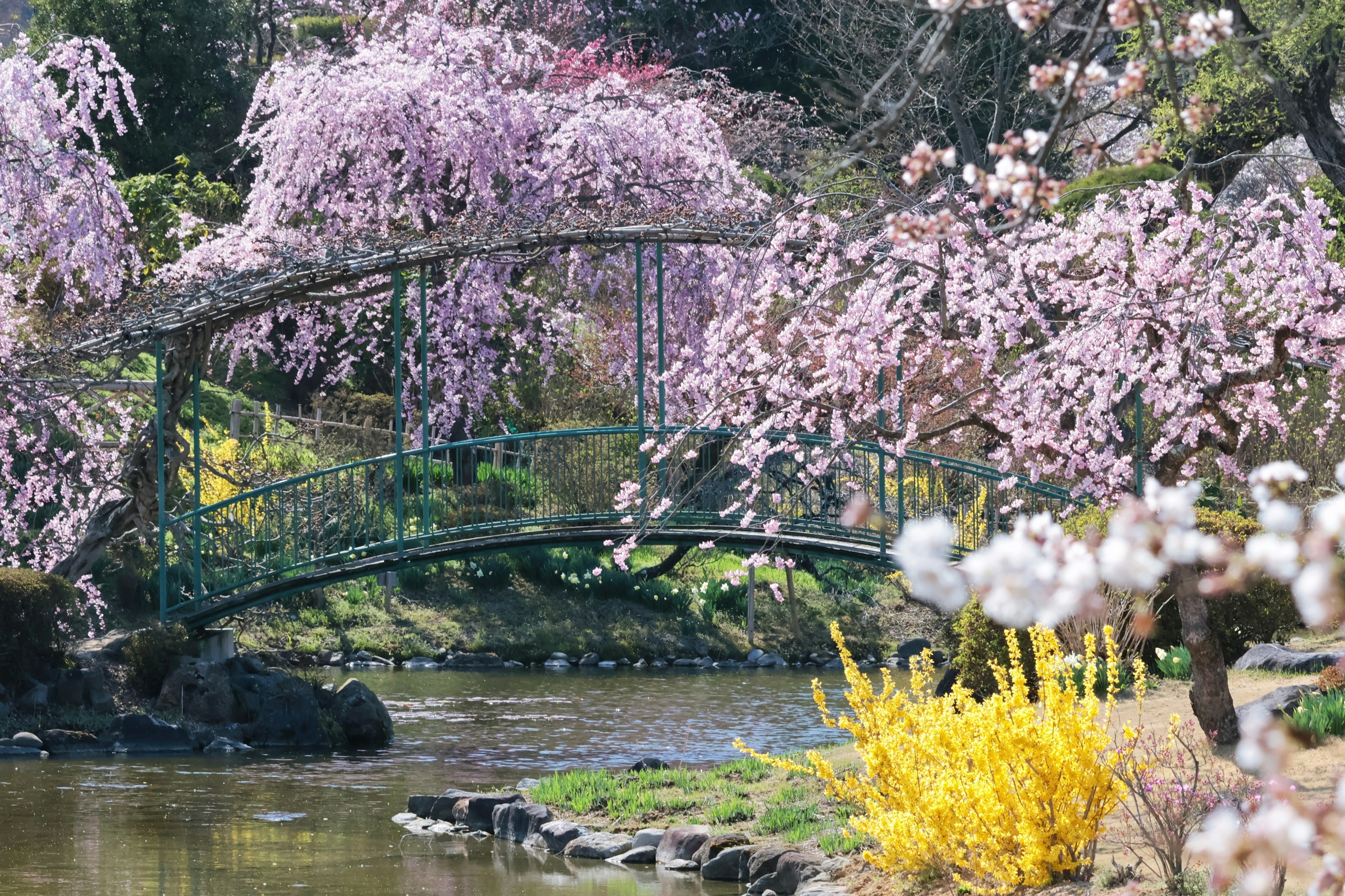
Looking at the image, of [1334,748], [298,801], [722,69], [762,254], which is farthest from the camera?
[722,69]

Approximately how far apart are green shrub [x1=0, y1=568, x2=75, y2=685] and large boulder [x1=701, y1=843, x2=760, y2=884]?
21.2 feet

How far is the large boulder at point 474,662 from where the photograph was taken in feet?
58.1

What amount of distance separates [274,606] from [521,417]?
485 cm

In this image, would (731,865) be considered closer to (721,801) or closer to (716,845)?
(716,845)

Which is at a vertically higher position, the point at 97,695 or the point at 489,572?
the point at 489,572

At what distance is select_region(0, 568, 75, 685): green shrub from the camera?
1180 cm

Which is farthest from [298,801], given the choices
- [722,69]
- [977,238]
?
[722,69]

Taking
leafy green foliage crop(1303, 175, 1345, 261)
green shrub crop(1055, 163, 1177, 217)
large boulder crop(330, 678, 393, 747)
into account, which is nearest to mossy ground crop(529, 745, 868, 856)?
large boulder crop(330, 678, 393, 747)

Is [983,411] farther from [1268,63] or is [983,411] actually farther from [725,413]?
[1268,63]

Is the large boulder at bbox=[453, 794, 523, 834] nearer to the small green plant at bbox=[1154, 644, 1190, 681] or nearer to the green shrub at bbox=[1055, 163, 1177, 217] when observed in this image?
the small green plant at bbox=[1154, 644, 1190, 681]

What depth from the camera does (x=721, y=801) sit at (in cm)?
898

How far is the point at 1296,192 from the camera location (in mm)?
9305

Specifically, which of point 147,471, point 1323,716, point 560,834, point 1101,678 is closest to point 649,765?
point 560,834

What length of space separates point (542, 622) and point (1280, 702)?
11448 millimetres
